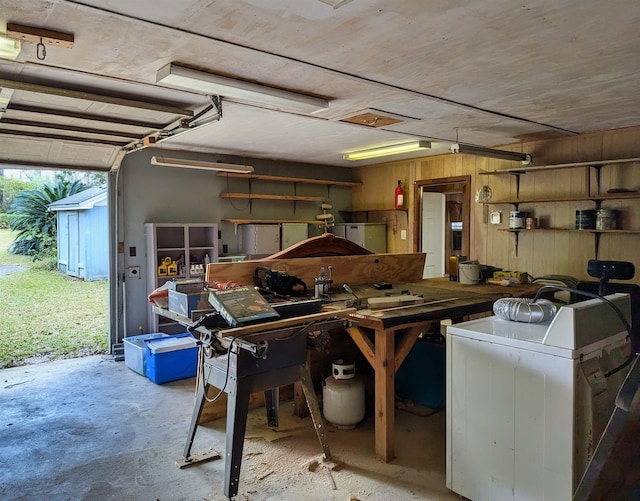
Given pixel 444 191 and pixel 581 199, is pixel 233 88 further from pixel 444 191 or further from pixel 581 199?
pixel 444 191

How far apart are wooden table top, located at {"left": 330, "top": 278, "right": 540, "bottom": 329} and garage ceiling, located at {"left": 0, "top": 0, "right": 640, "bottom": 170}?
1.47 meters

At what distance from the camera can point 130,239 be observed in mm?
5371

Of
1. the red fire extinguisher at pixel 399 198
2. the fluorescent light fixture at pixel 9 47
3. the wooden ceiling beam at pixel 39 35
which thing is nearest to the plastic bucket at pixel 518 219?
the red fire extinguisher at pixel 399 198

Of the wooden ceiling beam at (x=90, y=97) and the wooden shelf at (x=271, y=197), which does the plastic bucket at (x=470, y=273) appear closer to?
the wooden ceiling beam at (x=90, y=97)

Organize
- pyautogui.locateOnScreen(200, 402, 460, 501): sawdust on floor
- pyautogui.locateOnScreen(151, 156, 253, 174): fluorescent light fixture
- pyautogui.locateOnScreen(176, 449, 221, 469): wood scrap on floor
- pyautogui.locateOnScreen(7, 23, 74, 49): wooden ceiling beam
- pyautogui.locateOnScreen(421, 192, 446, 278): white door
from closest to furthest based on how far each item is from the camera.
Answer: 1. pyautogui.locateOnScreen(7, 23, 74, 49): wooden ceiling beam
2. pyautogui.locateOnScreen(200, 402, 460, 501): sawdust on floor
3. pyautogui.locateOnScreen(176, 449, 221, 469): wood scrap on floor
4. pyautogui.locateOnScreen(151, 156, 253, 174): fluorescent light fixture
5. pyautogui.locateOnScreen(421, 192, 446, 278): white door

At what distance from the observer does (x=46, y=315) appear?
7273 millimetres

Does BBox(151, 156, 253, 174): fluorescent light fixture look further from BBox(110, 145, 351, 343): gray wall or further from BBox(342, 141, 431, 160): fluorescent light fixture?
BBox(342, 141, 431, 160): fluorescent light fixture

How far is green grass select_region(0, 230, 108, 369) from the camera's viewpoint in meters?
5.52

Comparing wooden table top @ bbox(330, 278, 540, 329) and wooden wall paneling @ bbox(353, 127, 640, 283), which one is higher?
wooden wall paneling @ bbox(353, 127, 640, 283)

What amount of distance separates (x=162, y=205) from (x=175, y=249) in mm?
596

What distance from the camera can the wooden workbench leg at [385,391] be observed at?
8.93 ft

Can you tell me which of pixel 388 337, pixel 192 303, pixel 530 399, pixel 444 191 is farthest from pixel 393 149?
pixel 530 399

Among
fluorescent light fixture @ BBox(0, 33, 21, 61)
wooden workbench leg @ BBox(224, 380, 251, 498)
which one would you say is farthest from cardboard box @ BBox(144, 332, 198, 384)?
fluorescent light fixture @ BBox(0, 33, 21, 61)

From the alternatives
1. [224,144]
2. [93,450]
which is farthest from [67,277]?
[93,450]
